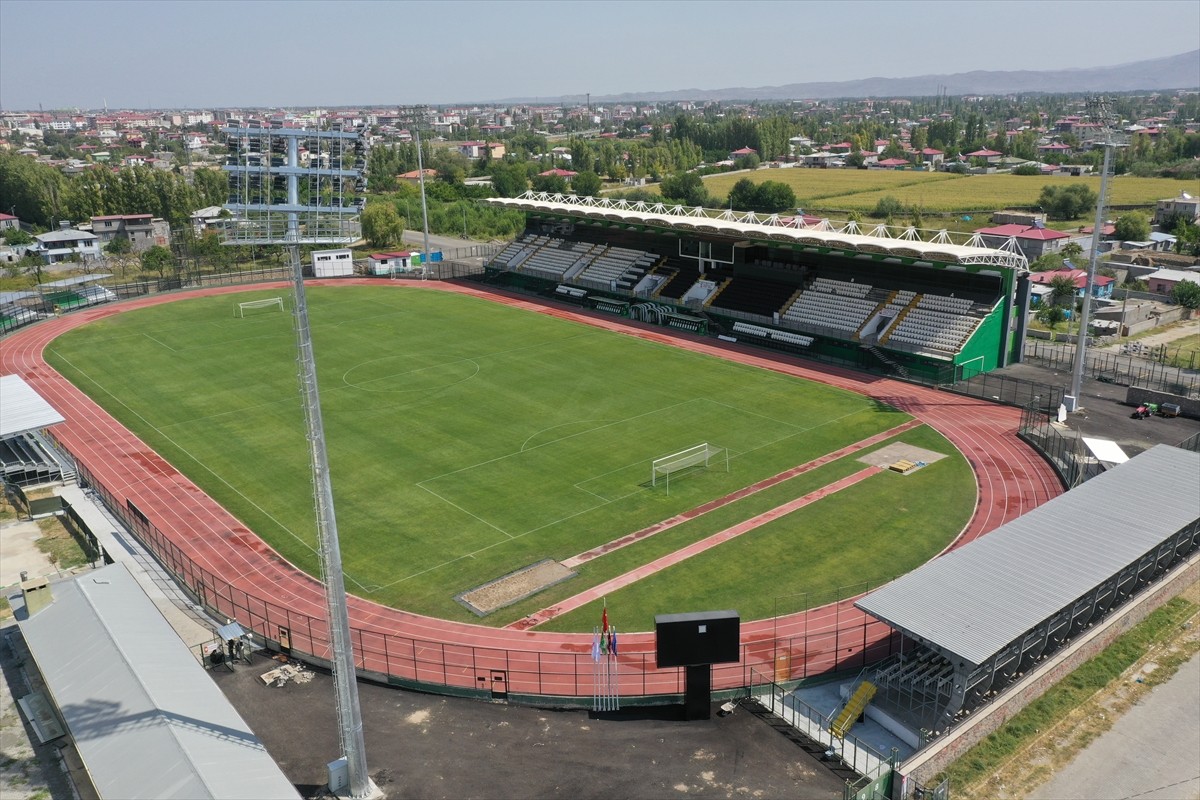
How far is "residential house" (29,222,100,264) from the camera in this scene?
3703 inches

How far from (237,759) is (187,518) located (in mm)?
17642

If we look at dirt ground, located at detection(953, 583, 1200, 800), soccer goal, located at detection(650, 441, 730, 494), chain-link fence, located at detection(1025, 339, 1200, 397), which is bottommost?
dirt ground, located at detection(953, 583, 1200, 800)

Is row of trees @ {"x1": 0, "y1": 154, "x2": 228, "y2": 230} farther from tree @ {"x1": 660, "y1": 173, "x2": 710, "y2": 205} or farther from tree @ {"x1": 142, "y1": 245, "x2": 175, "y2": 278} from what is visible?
tree @ {"x1": 660, "y1": 173, "x2": 710, "y2": 205}

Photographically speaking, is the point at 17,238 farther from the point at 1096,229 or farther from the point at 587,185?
the point at 1096,229

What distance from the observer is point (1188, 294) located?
205 feet

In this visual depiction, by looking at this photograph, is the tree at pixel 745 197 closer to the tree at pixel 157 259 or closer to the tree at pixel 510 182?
the tree at pixel 510 182

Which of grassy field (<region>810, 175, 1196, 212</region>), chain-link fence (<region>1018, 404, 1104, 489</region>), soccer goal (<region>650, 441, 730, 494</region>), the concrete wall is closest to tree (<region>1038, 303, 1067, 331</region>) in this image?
chain-link fence (<region>1018, 404, 1104, 489</region>)

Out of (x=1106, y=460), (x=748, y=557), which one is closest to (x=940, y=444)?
(x=1106, y=460)

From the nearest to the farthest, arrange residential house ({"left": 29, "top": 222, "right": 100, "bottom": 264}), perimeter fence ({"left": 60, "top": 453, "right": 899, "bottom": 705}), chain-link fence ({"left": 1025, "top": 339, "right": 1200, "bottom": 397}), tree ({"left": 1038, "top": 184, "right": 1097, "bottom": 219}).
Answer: perimeter fence ({"left": 60, "top": 453, "right": 899, "bottom": 705}) < chain-link fence ({"left": 1025, "top": 339, "right": 1200, "bottom": 397}) < residential house ({"left": 29, "top": 222, "right": 100, "bottom": 264}) < tree ({"left": 1038, "top": 184, "right": 1097, "bottom": 219})

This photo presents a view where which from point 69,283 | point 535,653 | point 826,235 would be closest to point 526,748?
point 535,653

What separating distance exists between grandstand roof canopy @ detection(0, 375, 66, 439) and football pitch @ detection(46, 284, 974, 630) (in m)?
4.60

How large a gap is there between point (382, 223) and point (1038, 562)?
3271 inches

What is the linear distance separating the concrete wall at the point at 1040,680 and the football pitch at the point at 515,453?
584 centimetres

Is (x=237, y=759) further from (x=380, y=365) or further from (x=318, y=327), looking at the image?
(x=318, y=327)
